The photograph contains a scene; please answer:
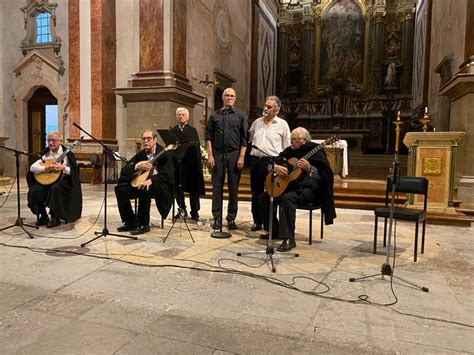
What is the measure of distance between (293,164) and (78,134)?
8148mm

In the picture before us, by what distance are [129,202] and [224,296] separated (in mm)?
2532

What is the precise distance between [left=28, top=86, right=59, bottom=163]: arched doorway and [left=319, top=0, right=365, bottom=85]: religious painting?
12.6 m

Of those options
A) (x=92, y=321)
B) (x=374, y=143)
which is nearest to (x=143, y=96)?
(x=92, y=321)

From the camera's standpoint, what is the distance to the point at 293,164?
14.6ft

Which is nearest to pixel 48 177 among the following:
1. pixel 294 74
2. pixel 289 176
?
pixel 289 176

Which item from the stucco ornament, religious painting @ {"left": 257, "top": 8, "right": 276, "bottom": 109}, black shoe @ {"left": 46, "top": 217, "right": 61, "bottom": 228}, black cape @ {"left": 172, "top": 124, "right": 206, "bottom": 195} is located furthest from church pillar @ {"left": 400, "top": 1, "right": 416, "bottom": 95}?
black shoe @ {"left": 46, "top": 217, "right": 61, "bottom": 228}

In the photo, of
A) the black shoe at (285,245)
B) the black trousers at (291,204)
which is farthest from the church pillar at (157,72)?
the black shoe at (285,245)

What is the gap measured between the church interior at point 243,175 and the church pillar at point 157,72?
0.04 m

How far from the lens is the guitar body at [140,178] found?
16.6 ft

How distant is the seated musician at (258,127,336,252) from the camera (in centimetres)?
439

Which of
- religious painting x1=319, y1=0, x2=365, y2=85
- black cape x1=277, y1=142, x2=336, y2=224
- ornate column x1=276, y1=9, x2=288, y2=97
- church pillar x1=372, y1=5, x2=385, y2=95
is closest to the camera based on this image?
black cape x1=277, y1=142, x2=336, y2=224

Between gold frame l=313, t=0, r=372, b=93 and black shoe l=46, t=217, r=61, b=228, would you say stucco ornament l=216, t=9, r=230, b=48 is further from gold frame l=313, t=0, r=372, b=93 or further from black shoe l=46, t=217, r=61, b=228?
black shoe l=46, t=217, r=61, b=228

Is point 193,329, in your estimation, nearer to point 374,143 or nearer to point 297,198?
point 297,198

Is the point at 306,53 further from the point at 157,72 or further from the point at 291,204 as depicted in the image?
the point at 291,204
